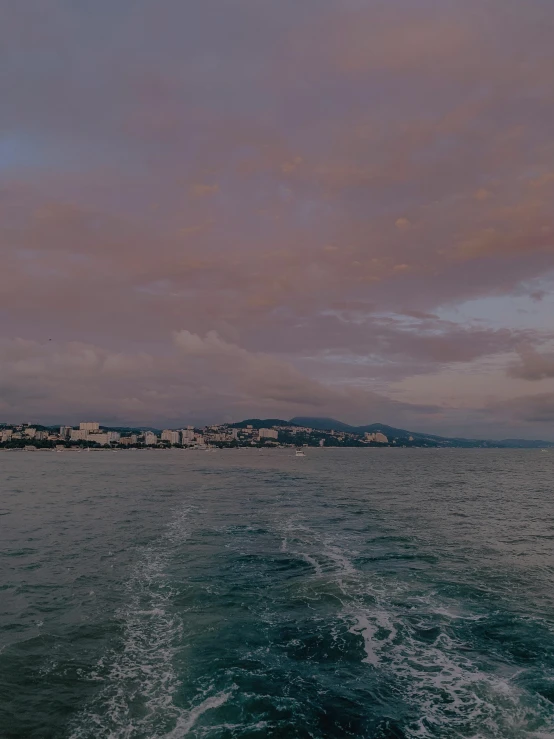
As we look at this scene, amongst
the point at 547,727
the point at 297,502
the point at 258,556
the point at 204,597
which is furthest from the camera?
the point at 297,502

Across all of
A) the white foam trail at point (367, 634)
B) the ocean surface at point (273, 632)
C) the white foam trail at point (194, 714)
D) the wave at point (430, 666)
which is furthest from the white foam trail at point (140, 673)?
the wave at point (430, 666)

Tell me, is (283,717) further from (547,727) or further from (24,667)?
(24,667)

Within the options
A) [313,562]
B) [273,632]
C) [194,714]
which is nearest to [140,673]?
[194,714]

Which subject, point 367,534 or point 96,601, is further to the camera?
point 367,534

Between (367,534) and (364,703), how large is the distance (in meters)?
27.4

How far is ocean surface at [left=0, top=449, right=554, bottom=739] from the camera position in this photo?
14.0 metres

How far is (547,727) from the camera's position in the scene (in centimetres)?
1366

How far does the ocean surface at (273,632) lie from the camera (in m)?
14.0

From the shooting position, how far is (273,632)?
1986cm

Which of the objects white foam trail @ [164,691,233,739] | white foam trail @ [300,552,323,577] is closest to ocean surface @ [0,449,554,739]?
white foam trail @ [164,691,233,739]

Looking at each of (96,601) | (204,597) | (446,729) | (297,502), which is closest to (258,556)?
(204,597)

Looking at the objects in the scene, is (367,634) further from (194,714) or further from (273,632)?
(194,714)

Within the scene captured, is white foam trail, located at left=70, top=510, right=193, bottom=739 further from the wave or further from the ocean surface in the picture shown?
the wave

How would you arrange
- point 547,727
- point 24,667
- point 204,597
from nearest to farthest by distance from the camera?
point 547,727
point 24,667
point 204,597
